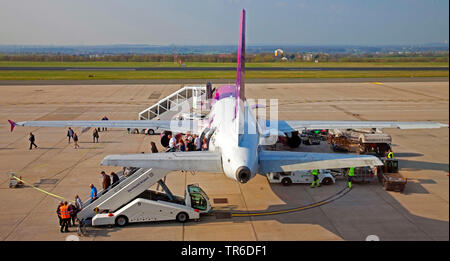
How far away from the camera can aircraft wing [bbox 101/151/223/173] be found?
15264 millimetres

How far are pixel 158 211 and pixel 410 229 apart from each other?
11.5 metres

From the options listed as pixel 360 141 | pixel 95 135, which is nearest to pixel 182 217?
pixel 360 141

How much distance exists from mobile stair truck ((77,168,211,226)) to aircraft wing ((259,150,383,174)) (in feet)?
13.9

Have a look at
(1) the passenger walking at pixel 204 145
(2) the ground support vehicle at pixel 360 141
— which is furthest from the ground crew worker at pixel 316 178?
(2) the ground support vehicle at pixel 360 141

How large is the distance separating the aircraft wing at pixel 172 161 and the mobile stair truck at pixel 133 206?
2042 millimetres

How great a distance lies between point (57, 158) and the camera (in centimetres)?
2939

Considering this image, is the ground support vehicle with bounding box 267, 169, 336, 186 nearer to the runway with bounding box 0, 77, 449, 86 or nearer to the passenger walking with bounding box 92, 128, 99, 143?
the passenger walking with bounding box 92, 128, 99, 143

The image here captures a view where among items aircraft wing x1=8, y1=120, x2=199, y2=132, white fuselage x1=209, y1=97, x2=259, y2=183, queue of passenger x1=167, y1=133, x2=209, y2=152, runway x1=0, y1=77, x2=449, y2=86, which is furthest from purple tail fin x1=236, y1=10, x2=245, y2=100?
runway x1=0, y1=77, x2=449, y2=86

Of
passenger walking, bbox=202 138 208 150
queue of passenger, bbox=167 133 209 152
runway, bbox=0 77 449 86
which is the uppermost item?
runway, bbox=0 77 449 86

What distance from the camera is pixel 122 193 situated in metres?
18.4

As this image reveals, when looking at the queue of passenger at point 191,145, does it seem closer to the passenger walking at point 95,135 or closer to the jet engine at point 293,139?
the jet engine at point 293,139

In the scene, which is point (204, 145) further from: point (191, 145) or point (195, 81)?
point (195, 81)
